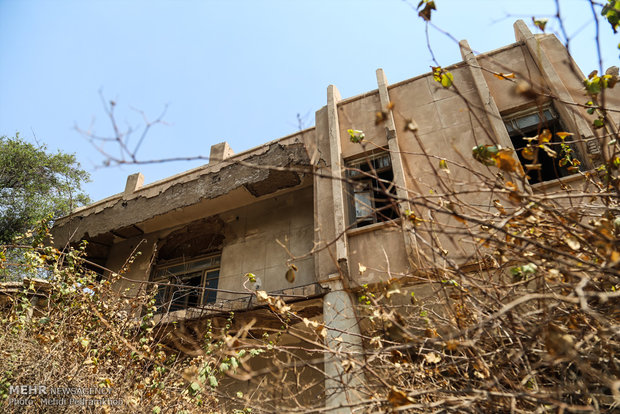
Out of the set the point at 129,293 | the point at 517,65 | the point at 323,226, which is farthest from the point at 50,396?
the point at 517,65

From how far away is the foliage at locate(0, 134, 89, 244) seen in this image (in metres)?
14.2

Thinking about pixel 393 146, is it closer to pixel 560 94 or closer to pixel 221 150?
pixel 560 94

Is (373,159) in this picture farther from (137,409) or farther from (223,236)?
(137,409)

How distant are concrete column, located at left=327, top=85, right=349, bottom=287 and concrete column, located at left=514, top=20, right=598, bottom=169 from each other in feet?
13.0

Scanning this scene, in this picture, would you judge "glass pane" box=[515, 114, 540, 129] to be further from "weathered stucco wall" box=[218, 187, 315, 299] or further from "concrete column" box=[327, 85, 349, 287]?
"weathered stucco wall" box=[218, 187, 315, 299]

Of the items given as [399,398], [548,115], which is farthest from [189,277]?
[548,115]

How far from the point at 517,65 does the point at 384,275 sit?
5575 millimetres

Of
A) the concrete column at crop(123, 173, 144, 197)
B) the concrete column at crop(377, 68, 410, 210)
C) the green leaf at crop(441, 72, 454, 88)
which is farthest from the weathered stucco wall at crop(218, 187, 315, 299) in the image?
the green leaf at crop(441, 72, 454, 88)

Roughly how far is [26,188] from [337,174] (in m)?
14.5

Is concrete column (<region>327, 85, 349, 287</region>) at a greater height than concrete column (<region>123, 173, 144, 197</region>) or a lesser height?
lesser

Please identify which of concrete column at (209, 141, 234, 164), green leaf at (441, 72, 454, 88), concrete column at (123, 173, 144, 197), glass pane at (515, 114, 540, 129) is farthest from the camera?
concrete column at (123, 173, 144, 197)

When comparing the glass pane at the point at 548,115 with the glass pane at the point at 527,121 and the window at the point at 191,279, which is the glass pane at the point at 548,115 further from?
the window at the point at 191,279

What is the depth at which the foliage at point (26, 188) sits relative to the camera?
46.5ft

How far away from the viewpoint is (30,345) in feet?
16.7
